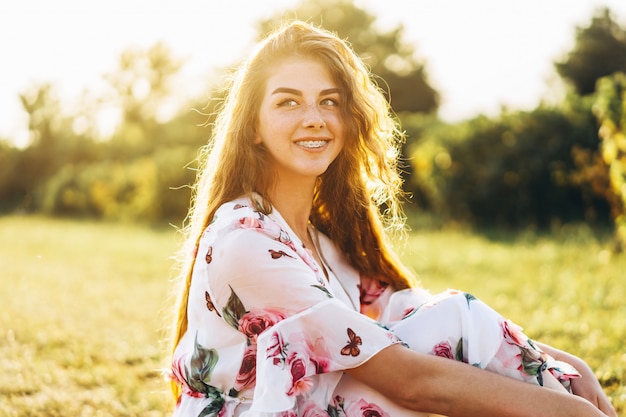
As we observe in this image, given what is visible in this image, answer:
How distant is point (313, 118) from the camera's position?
2719mm

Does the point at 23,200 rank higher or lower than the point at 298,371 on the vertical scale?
lower

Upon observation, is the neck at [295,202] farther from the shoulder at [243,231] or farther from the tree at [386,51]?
the tree at [386,51]

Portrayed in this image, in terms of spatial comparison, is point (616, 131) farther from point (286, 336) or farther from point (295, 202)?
point (286, 336)

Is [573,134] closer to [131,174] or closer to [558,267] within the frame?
[558,267]

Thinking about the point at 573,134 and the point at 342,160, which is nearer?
the point at 342,160

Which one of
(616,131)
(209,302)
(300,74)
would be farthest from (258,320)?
(616,131)

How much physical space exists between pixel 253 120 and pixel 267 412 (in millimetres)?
1179

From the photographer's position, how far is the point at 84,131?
26828 millimetres

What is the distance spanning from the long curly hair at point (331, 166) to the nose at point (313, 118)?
155 mm

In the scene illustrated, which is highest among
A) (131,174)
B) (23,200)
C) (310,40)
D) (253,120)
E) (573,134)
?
(573,134)

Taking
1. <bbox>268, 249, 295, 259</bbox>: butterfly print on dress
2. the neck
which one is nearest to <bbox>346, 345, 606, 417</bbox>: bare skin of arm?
<bbox>268, 249, 295, 259</bbox>: butterfly print on dress

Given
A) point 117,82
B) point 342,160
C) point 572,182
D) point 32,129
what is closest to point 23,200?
point 32,129

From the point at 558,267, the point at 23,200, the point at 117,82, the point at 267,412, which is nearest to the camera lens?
the point at 267,412

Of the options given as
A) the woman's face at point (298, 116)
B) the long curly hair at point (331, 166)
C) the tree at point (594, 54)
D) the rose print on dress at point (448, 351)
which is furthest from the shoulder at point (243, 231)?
the tree at point (594, 54)
